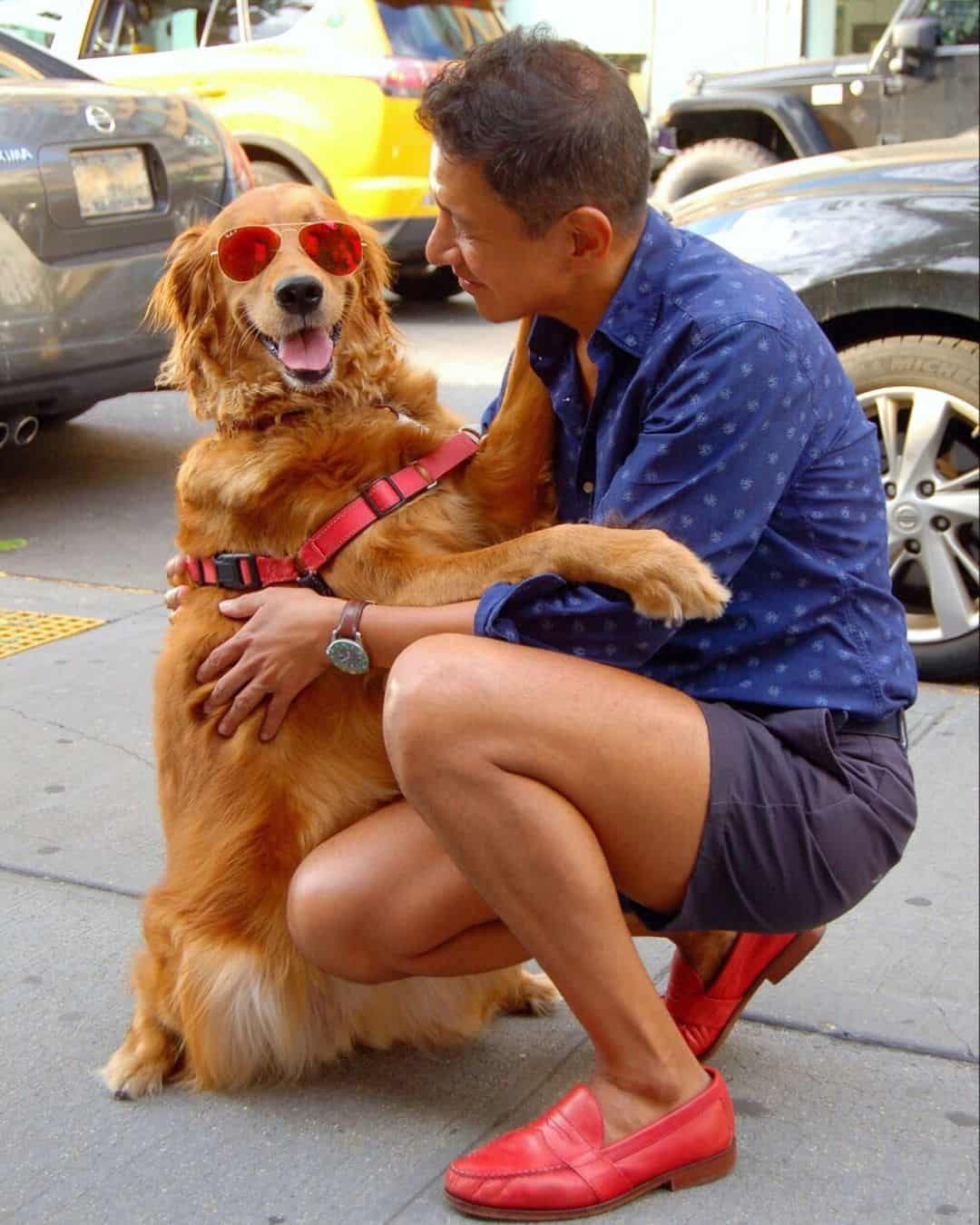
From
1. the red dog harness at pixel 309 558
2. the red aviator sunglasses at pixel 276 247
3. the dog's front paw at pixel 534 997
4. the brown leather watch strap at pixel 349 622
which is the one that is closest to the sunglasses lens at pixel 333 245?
the red aviator sunglasses at pixel 276 247

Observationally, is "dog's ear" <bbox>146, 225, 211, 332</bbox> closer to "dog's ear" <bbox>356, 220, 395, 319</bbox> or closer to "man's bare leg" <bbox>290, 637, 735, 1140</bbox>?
"dog's ear" <bbox>356, 220, 395, 319</bbox>

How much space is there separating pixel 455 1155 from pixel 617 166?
148cm

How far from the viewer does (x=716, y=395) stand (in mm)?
2143

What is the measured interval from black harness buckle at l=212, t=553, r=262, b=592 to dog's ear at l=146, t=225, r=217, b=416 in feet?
1.25

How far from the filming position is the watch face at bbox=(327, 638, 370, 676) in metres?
2.36

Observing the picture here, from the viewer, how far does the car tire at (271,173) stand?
2863 mm

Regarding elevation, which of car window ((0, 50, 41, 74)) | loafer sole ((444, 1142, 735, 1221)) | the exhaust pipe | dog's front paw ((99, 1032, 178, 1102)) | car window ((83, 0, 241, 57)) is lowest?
loafer sole ((444, 1142, 735, 1221))

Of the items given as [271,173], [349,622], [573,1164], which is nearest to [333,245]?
[271,173]

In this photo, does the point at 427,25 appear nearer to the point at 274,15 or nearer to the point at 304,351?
the point at 274,15

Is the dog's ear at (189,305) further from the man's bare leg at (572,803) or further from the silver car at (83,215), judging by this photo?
the man's bare leg at (572,803)

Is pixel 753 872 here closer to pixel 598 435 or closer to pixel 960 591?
pixel 598 435

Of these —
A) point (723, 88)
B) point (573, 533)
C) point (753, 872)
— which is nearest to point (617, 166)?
point (573, 533)

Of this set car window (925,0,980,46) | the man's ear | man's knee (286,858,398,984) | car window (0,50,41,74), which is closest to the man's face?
the man's ear

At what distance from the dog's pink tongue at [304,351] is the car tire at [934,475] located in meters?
2.25
